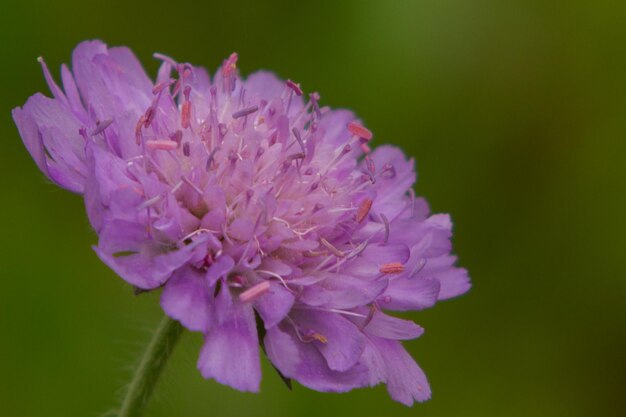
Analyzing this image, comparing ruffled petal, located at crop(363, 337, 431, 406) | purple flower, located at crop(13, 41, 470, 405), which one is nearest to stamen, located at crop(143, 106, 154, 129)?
purple flower, located at crop(13, 41, 470, 405)

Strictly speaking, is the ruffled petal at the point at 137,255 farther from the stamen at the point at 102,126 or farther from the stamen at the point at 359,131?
the stamen at the point at 359,131

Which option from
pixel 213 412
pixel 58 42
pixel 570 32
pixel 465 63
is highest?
pixel 570 32

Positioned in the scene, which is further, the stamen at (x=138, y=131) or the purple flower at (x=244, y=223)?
the stamen at (x=138, y=131)

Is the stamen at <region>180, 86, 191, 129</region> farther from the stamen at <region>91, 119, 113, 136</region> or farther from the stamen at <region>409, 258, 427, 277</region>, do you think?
the stamen at <region>409, 258, 427, 277</region>

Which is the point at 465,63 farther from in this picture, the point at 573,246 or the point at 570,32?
the point at 573,246

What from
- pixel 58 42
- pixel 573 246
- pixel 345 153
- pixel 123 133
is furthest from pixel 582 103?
pixel 123 133

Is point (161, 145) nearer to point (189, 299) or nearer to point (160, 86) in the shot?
point (160, 86)

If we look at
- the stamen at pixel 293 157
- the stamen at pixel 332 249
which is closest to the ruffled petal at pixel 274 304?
the stamen at pixel 332 249
